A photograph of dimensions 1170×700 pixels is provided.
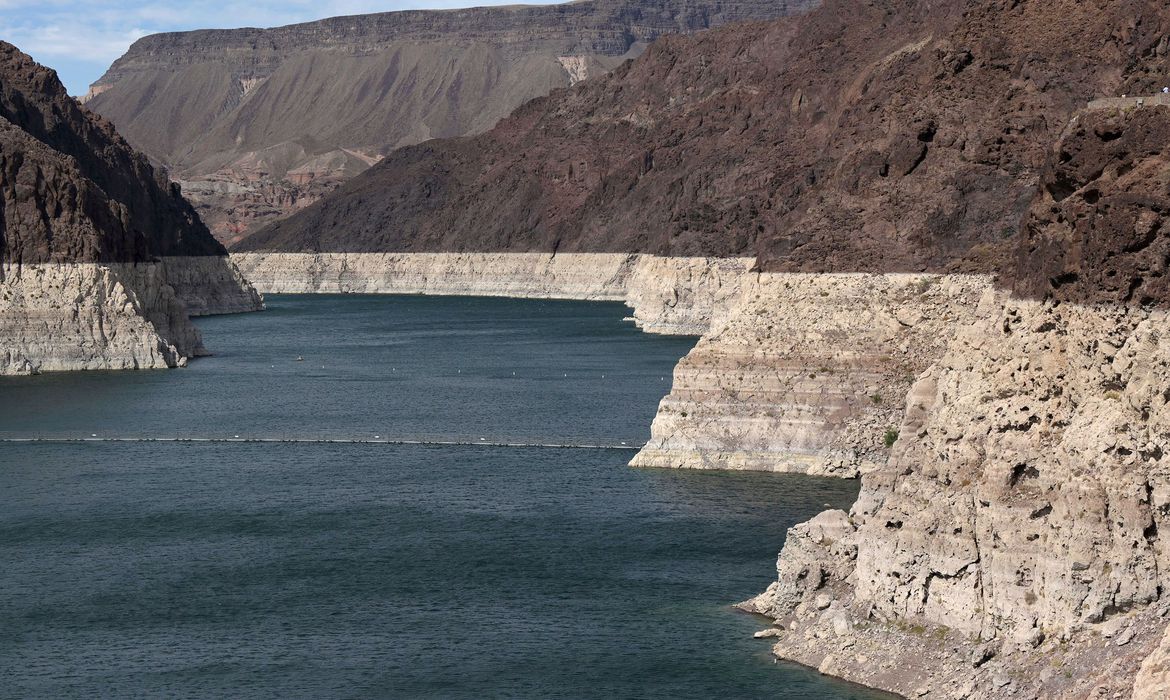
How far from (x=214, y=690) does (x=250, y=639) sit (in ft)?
14.3

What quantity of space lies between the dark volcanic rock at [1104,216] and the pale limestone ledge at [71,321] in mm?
89920

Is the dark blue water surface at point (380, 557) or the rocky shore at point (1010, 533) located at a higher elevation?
the rocky shore at point (1010, 533)

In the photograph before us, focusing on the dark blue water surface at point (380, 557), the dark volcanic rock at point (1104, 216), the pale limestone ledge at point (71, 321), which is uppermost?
the dark volcanic rock at point (1104, 216)

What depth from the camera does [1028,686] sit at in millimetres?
30078

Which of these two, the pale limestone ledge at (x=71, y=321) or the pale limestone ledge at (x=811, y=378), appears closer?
the pale limestone ledge at (x=811, y=378)

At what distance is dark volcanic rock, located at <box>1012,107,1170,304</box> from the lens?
31.8m

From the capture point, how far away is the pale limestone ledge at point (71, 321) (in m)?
115

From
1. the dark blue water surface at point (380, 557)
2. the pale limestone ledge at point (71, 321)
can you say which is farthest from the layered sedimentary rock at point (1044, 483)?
the pale limestone ledge at point (71, 321)

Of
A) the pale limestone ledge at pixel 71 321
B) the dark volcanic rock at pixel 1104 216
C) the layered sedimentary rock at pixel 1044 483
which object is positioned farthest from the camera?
the pale limestone ledge at pixel 71 321

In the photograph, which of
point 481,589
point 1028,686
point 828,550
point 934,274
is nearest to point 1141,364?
point 1028,686

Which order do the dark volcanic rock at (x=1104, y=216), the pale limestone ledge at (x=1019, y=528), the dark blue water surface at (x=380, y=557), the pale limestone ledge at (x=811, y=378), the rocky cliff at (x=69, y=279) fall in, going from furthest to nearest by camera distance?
the rocky cliff at (x=69, y=279), the pale limestone ledge at (x=811, y=378), the dark blue water surface at (x=380, y=557), the dark volcanic rock at (x=1104, y=216), the pale limestone ledge at (x=1019, y=528)

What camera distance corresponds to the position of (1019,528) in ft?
102

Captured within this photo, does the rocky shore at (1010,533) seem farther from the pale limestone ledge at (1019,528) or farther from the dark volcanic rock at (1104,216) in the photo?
the dark volcanic rock at (1104,216)

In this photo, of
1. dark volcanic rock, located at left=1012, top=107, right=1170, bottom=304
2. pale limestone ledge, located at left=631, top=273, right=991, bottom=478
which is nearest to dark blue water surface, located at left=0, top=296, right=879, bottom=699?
pale limestone ledge, located at left=631, top=273, right=991, bottom=478
